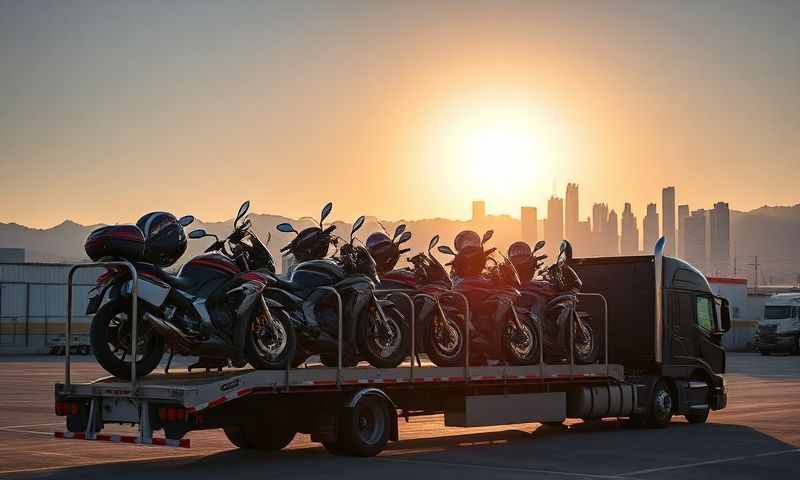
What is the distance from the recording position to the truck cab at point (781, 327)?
198 feet

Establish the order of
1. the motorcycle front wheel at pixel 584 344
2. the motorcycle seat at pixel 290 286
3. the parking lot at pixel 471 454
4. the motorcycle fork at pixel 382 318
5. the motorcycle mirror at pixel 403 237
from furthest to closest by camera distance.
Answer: the motorcycle front wheel at pixel 584 344, the motorcycle mirror at pixel 403 237, the motorcycle fork at pixel 382 318, the motorcycle seat at pixel 290 286, the parking lot at pixel 471 454

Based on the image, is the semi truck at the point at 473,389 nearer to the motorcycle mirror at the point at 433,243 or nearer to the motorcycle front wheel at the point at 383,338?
the motorcycle front wheel at the point at 383,338

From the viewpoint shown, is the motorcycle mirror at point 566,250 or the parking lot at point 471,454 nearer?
the parking lot at point 471,454

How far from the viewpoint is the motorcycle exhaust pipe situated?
13.9 metres

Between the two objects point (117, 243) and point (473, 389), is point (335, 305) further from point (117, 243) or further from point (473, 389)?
point (117, 243)

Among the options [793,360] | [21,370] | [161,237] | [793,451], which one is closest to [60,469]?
[161,237]

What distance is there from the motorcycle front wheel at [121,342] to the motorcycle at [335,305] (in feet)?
5.92

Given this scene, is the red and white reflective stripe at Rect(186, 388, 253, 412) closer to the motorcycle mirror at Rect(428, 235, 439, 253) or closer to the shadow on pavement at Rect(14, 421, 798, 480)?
the shadow on pavement at Rect(14, 421, 798, 480)

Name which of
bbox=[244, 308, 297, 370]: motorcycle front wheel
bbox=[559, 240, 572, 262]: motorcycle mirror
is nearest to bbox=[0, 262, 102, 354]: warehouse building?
bbox=[559, 240, 572, 262]: motorcycle mirror

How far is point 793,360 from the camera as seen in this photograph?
55.1m

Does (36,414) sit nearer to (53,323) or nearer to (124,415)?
(124,415)

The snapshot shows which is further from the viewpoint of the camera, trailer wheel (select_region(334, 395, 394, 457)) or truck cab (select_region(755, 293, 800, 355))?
truck cab (select_region(755, 293, 800, 355))

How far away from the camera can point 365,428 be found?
1559 centimetres

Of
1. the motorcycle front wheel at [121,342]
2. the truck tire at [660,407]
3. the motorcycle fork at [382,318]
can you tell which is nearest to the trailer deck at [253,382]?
the motorcycle front wheel at [121,342]
